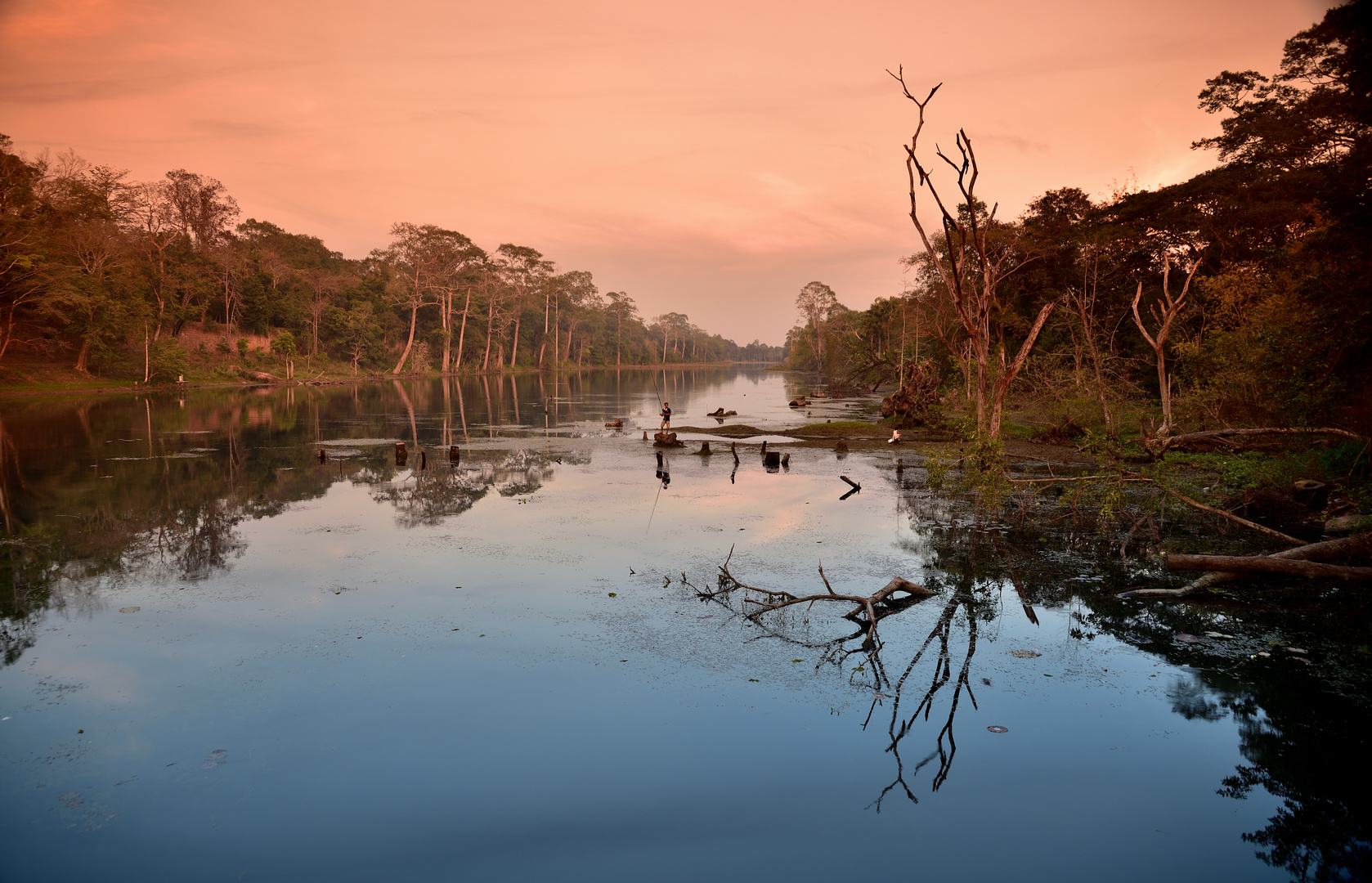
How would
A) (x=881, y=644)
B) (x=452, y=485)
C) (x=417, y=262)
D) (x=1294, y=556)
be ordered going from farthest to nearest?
(x=417, y=262), (x=452, y=485), (x=1294, y=556), (x=881, y=644)

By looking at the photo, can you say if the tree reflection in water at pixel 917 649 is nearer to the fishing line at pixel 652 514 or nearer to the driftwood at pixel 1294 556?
the driftwood at pixel 1294 556

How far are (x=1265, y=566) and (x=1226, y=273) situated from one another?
20620 millimetres

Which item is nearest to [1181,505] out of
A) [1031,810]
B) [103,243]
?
[1031,810]

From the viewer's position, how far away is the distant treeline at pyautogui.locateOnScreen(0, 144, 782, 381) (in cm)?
4328

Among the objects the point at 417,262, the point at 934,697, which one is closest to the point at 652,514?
the point at 934,697

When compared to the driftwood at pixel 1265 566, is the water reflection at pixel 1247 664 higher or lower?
lower

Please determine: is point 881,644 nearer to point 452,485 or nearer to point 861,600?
point 861,600

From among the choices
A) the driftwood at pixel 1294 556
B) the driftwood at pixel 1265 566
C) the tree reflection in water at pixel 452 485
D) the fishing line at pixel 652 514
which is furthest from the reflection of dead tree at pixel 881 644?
the tree reflection in water at pixel 452 485

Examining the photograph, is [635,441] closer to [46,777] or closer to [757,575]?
[757,575]

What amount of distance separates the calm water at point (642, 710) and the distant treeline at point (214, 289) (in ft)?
129

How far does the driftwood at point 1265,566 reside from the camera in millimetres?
9898

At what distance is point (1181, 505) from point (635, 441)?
17.8m

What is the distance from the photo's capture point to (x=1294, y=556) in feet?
35.9

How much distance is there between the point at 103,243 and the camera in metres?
47.2
